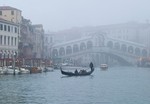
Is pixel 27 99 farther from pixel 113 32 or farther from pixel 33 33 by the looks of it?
pixel 113 32

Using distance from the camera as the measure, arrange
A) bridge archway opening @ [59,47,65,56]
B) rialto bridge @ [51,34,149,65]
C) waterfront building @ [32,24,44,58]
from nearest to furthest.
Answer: waterfront building @ [32,24,44,58] < rialto bridge @ [51,34,149,65] < bridge archway opening @ [59,47,65,56]

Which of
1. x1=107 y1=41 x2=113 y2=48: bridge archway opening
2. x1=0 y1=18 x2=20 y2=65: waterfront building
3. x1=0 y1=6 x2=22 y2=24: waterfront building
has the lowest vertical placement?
x1=0 y1=18 x2=20 y2=65: waterfront building

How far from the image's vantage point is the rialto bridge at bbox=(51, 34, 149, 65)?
62.2m

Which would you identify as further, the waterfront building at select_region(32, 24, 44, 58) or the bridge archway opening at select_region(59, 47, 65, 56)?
the bridge archway opening at select_region(59, 47, 65, 56)

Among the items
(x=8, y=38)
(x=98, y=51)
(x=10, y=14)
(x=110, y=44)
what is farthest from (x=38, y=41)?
(x=8, y=38)

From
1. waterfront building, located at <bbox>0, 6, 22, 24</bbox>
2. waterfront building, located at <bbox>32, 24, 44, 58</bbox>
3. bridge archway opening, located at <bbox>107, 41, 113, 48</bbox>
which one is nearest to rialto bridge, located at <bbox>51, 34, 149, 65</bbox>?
bridge archway opening, located at <bbox>107, 41, 113, 48</bbox>

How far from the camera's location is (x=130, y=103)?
51.4 feet

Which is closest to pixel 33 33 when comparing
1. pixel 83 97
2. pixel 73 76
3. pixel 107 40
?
pixel 107 40

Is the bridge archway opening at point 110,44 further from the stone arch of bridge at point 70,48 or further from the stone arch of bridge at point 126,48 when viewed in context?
the stone arch of bridge at point 70,48

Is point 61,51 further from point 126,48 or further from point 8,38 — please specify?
point 8,38

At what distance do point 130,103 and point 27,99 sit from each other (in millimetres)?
3832

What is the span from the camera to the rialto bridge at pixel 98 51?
62.2 meters

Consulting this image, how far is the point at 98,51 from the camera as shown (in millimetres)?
63688

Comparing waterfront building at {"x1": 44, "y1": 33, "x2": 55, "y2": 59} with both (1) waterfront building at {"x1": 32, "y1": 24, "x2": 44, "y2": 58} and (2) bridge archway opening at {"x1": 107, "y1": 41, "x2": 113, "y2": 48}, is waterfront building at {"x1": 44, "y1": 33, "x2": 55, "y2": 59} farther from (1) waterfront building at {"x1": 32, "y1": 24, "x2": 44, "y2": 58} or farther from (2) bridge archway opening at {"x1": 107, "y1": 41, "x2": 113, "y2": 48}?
(2) bridge archway opening at {"x1": 107, "y1": 41, "x2": 113, "y2": 48}
